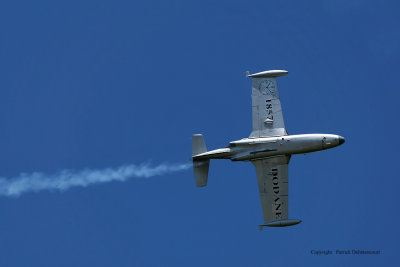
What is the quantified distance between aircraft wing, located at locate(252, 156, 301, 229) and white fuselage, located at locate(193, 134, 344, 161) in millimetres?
779

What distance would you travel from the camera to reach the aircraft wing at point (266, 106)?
6231cm

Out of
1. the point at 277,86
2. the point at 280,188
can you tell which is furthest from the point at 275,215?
the point at 277,86

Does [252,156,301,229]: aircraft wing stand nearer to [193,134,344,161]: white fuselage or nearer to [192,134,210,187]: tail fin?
[193,134,344,161]: white fuselage

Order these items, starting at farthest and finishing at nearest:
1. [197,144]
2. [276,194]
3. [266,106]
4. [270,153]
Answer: [266,106] → [197,144] → [276,194] → [270,153]

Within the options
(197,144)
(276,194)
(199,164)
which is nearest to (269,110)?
(197,144)

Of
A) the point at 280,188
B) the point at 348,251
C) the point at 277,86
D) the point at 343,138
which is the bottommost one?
the point at 348,251

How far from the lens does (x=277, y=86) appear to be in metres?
63.6

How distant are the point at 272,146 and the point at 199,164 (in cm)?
629

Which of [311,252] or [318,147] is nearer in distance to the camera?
[311,252]

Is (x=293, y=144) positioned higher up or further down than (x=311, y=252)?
higher up

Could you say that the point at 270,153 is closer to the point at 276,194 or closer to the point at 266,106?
the point at 276,194

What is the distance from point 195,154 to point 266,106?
7395 mm

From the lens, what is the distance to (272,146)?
2408 inches

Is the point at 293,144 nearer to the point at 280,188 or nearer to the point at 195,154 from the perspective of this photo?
the point at 280,188
